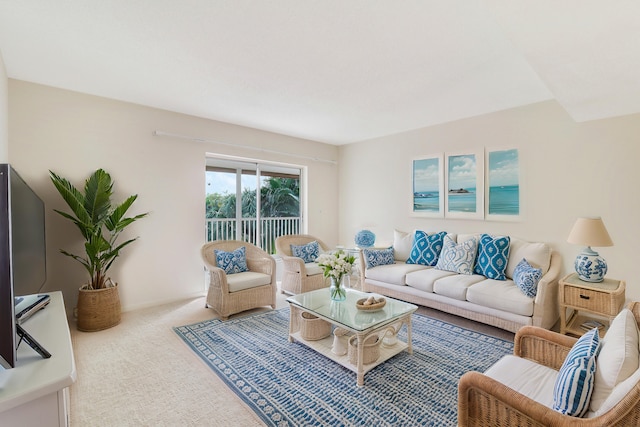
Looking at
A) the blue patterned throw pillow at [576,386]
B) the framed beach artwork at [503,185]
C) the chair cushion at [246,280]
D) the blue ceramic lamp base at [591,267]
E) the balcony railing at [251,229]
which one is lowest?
the chair cushion at [246,280]

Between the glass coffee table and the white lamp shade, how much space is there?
1.69m

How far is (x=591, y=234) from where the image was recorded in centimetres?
269

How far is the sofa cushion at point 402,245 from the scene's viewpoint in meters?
4.32

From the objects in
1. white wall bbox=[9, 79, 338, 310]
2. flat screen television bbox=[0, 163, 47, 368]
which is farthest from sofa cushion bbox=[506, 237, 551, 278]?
flat screen television bbox=[0, 163, 47, 368]

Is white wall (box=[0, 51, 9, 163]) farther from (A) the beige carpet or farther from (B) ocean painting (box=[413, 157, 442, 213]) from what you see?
Answer: (B) ocean painting (box=[413, 157, 442, 213])

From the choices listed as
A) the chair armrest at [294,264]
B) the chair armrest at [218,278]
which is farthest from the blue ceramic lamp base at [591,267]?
the chair armrest at [218,278]

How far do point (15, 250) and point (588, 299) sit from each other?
3995 millimetres

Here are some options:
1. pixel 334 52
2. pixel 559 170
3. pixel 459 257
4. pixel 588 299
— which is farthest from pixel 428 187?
pixel 334 52

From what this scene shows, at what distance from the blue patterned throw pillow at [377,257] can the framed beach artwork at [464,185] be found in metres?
1.04

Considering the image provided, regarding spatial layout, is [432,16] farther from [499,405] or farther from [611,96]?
[499,405]

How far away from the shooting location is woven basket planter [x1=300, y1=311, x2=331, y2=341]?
8.49ft

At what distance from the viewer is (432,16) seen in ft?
6.14

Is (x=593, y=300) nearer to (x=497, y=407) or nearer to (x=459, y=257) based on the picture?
(x=459, y=257)

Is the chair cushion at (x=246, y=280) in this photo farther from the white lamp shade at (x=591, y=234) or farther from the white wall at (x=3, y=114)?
the white lamp shade at (x=591, y=234)
